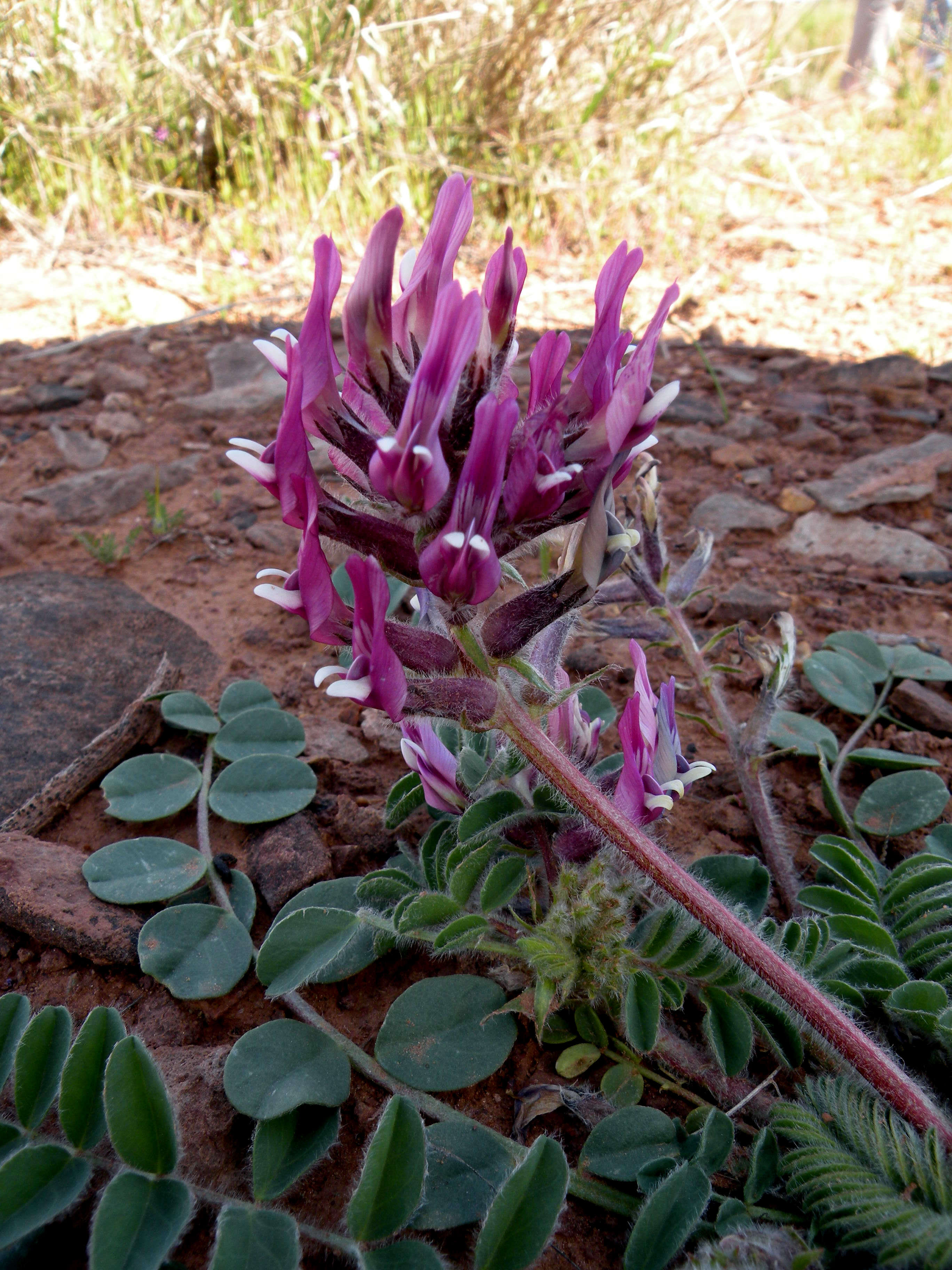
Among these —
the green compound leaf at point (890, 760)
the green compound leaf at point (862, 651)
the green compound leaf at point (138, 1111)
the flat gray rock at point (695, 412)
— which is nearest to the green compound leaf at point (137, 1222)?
the green compound leaf at point (138, 1111)

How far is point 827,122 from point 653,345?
8797 millimetres

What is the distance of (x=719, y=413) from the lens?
4.04 meters

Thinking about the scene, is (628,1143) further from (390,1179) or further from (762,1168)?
(390,1179)

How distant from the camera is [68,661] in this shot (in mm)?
2508

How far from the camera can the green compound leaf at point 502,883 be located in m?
1.57

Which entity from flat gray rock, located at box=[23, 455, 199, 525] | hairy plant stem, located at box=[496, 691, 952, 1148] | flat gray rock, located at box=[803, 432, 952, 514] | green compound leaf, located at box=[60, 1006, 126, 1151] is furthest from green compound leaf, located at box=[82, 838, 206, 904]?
flat gray rock, located at box=[803, 432, 952, 514]

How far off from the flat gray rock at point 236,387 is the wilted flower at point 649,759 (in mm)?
2821

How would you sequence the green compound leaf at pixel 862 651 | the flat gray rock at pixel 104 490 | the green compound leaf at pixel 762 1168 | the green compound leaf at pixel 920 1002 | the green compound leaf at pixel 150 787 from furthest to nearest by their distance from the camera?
the flat gray rock at pixel 104 490
the green compound leaf at pixel 862 651
the green compound leaf at pixel 150 787
the green compound leaf at pixel 920 1002
the green compound leaf at pixel 762 1168

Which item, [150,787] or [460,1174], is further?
[150,787]

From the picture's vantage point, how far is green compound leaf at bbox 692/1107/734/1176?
1.41 metres

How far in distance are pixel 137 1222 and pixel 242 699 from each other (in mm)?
1270

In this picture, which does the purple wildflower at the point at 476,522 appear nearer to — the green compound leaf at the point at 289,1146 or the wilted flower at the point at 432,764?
the wilted flower at the point at 432,764

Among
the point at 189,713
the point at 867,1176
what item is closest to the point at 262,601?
the point at 189,713

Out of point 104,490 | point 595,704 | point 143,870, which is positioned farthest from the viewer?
point 104,490
